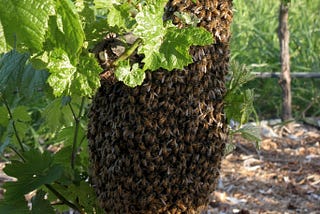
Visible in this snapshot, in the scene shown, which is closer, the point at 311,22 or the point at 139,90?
the point at 139,90

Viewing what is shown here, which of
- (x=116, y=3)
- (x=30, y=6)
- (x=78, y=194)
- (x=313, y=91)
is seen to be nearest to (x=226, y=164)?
(x=313, y=91)

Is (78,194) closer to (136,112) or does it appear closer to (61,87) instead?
(136,112)

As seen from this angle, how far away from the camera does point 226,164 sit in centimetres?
454

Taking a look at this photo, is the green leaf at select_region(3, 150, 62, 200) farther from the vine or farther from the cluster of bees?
the cluster of bees

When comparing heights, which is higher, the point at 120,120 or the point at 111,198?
the point at 120,120

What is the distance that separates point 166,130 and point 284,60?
3.09 metres

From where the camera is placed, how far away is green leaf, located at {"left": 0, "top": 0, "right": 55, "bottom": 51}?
117 cm

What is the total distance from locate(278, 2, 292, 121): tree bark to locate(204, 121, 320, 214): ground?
0.52 feet

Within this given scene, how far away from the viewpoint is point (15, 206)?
2080 mm

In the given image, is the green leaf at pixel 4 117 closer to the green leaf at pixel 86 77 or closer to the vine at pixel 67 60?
the vine at pixel 67 60

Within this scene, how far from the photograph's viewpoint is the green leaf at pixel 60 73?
5.13 ft

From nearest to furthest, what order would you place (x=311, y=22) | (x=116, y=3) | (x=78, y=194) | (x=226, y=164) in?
(x=116, y=3) → (x=78, y=194) → (x=226, y=164) → (x=311, y=22)

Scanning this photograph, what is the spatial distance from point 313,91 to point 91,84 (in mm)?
4208

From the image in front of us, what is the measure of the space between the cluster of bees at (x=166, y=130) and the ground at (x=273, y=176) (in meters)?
1.73
